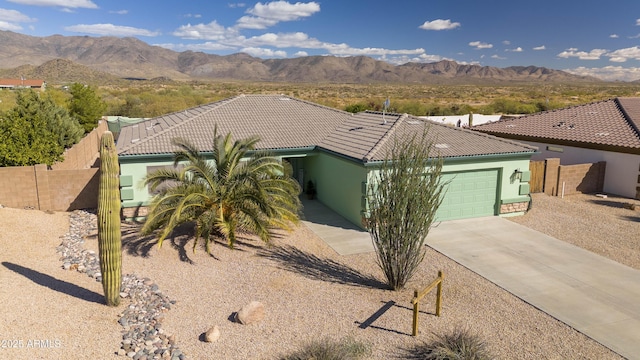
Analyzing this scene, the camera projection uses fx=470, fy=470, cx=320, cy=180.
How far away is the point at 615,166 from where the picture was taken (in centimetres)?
2181

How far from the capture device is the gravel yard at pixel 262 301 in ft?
28.9

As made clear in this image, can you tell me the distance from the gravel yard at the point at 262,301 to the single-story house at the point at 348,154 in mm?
2697

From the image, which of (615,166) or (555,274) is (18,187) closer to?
(555,274)

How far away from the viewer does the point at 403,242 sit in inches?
426

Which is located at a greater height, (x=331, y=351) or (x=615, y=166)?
(x=615, y=166)

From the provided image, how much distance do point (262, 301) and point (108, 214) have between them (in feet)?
12.5

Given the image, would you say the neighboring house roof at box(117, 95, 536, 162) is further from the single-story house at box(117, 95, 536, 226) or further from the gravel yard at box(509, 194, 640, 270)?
the gravel yard at box(509, 194, 640, 270)

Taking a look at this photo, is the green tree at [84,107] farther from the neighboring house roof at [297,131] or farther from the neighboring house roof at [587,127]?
the neighboring house roof at [587,127]

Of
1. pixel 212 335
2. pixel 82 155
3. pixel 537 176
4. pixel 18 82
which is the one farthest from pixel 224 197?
pixel 18 82

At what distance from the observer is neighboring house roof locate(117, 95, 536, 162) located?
56.9ft

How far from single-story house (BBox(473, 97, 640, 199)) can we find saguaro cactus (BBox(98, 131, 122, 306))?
16.7 metres

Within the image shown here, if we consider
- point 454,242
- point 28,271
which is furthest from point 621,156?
point 28,271

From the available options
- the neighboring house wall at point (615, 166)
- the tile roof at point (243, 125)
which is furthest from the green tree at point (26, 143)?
the neighboring house wall at point (615, 166)

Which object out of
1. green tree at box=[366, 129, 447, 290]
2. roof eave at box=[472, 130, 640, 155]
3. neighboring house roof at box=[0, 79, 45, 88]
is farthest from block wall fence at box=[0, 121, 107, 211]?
neighboring house roof at box=[0, 79, 45, 88]
